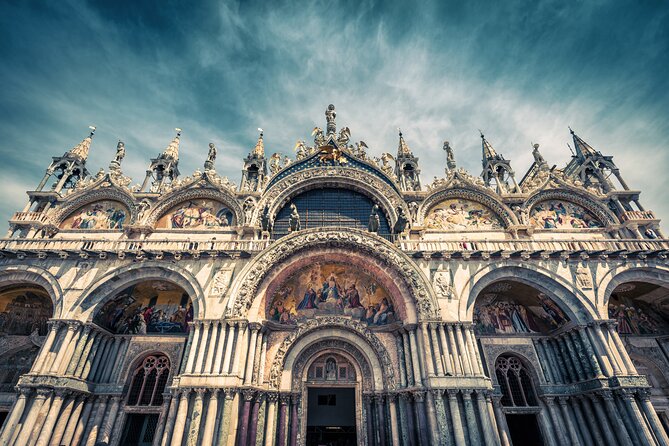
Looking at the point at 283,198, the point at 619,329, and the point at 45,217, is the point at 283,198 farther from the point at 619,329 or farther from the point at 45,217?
the point at 619,329

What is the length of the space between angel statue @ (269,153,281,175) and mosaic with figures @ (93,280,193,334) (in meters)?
8.76

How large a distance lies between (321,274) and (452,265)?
20.4ft

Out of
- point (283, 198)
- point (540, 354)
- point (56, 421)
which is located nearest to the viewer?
point (56, 421)

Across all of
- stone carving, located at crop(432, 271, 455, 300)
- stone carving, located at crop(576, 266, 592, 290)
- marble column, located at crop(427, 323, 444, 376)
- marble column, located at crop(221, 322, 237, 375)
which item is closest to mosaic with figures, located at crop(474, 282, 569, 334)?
stone carving, located at crop(576, 266, 592, 290)

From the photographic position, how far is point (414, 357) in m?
12.8

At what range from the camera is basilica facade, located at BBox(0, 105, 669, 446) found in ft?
38.9

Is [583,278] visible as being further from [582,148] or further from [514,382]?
[582,148]

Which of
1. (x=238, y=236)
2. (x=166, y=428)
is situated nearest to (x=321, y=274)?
(x=238, y=236)

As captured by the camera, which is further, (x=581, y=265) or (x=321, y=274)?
(x=321, y=274)

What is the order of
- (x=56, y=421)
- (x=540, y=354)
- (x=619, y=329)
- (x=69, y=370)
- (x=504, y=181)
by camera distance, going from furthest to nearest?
(x=504, y=181) < (x=619, y=329) < (x=540, y=354) < (x=69, y=370) < (x=56, y=421)

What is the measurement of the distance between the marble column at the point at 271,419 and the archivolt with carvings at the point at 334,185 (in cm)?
960

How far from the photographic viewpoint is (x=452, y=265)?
14.5 metres

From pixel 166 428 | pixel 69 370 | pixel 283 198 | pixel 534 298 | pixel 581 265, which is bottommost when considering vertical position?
pixel 166 428

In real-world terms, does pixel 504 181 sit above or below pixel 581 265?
above
